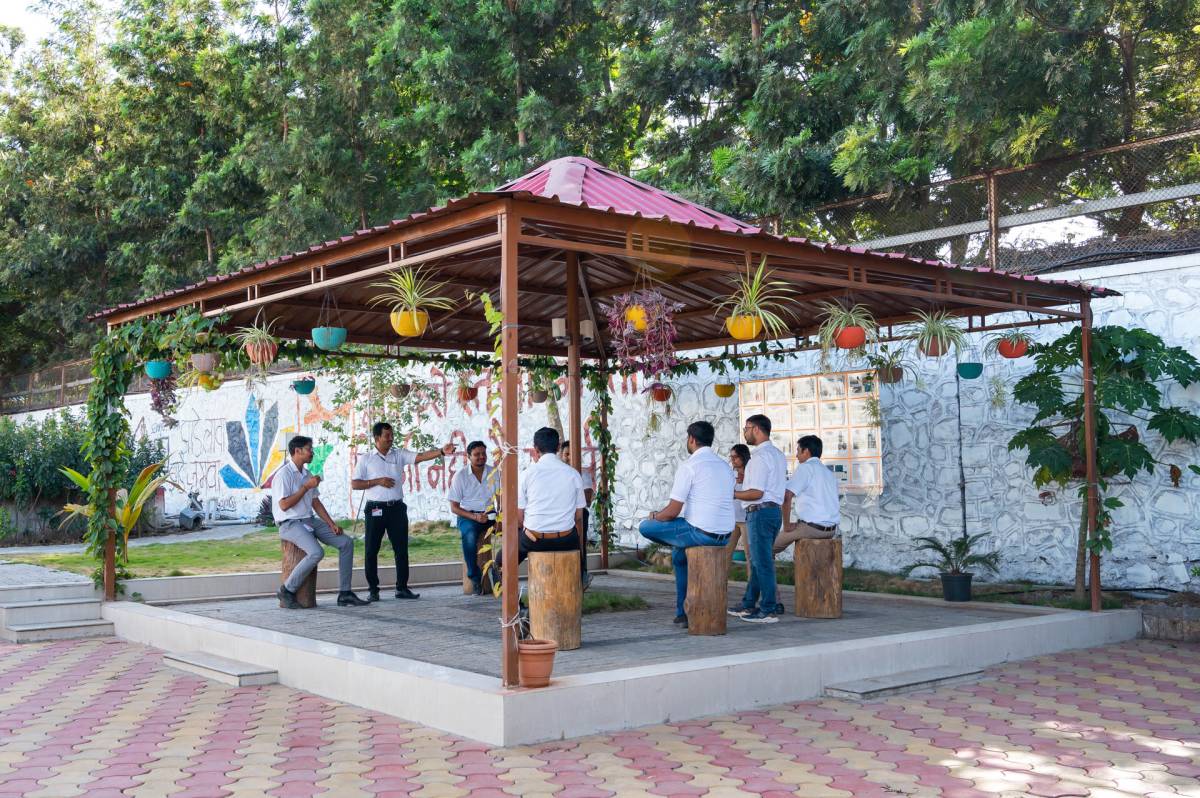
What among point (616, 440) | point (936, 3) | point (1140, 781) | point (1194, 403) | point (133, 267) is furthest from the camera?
point (133, 267)

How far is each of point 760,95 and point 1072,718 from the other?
39.1ft

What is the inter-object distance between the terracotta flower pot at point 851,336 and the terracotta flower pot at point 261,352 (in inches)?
209

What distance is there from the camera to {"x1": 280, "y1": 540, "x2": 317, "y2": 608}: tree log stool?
1036 cm

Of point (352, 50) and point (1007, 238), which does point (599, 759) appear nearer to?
point (1007, 238)

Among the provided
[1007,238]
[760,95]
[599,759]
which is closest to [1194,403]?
[1007,238]

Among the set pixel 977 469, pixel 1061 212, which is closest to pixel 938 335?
pixel 977 469

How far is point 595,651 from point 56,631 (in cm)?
576

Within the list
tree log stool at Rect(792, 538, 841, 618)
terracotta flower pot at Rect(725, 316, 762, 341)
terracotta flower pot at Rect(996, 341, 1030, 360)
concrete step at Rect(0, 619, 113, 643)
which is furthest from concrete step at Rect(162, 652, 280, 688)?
terracotta flower pot at Rect(996, 341, 1030, 360)

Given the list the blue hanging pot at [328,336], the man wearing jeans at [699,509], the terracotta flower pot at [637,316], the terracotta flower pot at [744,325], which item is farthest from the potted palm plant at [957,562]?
the blue hanging pot at [328,336]

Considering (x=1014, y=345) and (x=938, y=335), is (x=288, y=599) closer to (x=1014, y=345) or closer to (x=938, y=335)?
(x=938, y=335)

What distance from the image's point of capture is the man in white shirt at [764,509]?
9062 mm

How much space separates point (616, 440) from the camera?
53.7ft

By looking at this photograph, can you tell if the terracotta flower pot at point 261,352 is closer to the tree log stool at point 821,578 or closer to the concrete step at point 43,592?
the concrete step at point 43,592

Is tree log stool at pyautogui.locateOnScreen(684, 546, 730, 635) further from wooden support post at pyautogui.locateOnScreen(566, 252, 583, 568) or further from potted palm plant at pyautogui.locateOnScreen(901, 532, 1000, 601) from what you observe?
potted palm plant at pyautogui.locateOnScreen(901, 532, 1000, 601)
